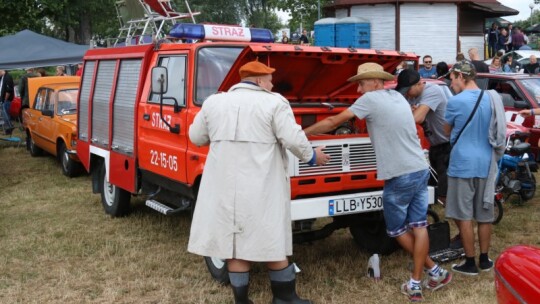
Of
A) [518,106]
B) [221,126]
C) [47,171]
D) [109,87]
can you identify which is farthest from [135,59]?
[518,106]

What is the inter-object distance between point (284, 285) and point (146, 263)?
192 cm

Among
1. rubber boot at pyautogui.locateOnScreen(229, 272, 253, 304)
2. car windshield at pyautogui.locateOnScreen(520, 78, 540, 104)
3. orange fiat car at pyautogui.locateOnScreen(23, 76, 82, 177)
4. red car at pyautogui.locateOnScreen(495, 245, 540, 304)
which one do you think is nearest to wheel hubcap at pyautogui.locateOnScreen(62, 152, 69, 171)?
orange fiat car at pyautogui.locateOnScreen(23, 76, 82, 177)

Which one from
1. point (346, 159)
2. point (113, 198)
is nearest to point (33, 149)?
point (113, 198)

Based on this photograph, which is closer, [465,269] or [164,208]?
[465,269]

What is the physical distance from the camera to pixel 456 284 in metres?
5.43

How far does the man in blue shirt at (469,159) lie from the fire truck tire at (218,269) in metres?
1.99

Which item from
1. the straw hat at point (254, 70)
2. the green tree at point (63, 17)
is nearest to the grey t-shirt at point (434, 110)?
the straw hat at point (254, 70)

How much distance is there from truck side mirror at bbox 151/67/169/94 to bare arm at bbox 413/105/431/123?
2.29 metres

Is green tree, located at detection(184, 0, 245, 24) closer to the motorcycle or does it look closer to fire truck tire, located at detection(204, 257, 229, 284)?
the motorcycle

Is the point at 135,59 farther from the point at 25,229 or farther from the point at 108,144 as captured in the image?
the point at 25,229

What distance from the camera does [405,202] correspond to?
4.98 metres

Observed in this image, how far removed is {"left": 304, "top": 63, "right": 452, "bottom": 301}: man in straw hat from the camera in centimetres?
489

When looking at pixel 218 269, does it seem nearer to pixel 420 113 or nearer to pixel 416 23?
pixel 420 113

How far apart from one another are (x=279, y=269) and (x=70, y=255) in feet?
9.02
